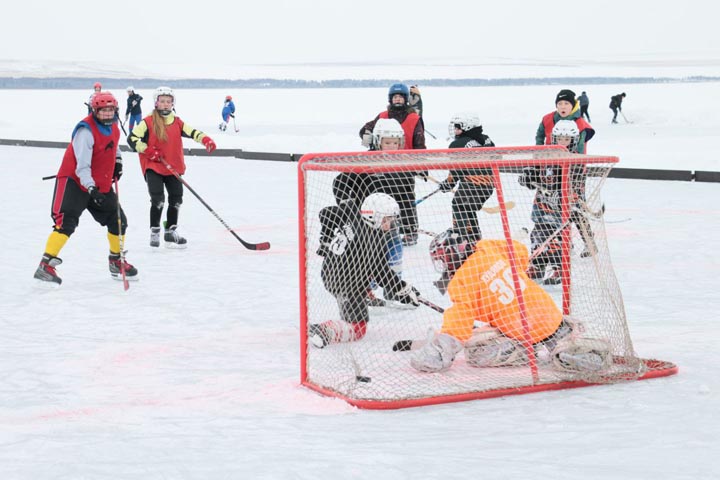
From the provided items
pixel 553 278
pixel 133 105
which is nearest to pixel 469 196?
pixel 553 278

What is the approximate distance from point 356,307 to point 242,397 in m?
0.97

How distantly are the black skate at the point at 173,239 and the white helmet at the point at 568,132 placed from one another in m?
2.94

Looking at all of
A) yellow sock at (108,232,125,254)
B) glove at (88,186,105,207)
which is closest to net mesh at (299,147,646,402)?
glove at (88,186,105,207)

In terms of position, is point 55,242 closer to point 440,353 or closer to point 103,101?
point 103,101

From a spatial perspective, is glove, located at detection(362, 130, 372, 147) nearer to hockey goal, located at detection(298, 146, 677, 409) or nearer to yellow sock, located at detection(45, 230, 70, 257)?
hockey goal, located at detection(298, 146, 677, 409)

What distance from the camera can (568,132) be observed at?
609 centimetres

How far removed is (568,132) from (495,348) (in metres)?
2.46

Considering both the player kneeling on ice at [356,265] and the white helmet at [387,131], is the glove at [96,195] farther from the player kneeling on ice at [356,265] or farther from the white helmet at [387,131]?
the player kneeling on ice at [356,265]

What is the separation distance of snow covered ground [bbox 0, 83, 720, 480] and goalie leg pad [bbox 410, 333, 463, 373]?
34cm

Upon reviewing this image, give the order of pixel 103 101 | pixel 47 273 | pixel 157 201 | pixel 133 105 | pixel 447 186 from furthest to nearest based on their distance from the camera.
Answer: pixel 133 105, pixel 157 201, pixel 47 273, pixel 103 101, pixel 447 186

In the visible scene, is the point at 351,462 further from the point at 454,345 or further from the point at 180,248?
the point at 180,248

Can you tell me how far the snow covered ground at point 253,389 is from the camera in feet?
9.84

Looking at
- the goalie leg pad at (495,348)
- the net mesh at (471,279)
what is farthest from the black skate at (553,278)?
the goalie leg pad at (495,348)

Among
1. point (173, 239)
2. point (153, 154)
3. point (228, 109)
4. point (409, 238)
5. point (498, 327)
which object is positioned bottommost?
point (498, 327)
